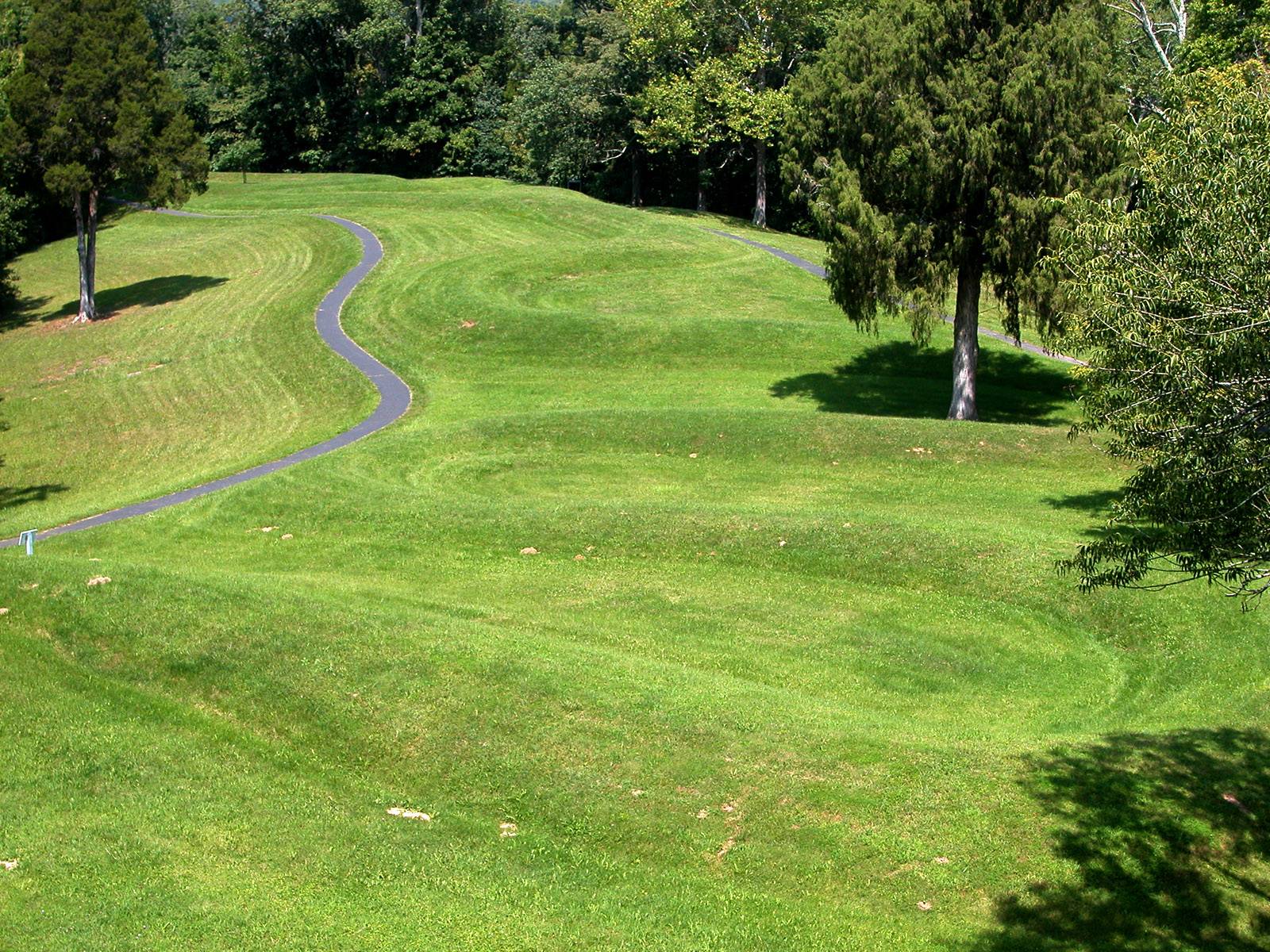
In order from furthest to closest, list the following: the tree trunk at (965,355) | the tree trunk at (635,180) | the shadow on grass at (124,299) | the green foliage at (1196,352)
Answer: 1. the tree trunk at (635,180)
2. the shadow on grass at (124,299)
3. the tree trunk at (965,355)
4. the green foliage at (1196,352)

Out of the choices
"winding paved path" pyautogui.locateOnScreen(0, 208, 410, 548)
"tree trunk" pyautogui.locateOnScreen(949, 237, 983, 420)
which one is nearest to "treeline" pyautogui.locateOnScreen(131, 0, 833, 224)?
"winding paved path" pyautogui.locateOnScreen(0, 208, 410, 548)

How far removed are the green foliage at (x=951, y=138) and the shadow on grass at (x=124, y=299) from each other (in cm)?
3407

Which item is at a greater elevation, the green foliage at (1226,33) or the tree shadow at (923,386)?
the green foliage at (1226,33)

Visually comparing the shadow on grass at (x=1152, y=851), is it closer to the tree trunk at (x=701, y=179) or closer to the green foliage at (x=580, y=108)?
the green foliage at (x=580, y=108)

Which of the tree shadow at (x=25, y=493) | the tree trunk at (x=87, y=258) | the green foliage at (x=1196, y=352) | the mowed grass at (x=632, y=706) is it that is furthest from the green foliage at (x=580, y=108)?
the green foliage at (x=1196, y=352)

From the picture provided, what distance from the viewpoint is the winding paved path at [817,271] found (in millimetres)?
42188

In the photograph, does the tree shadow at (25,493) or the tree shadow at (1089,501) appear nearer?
the tree shadow at (1089,501)

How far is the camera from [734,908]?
11773 mm

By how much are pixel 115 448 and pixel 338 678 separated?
24.0 m

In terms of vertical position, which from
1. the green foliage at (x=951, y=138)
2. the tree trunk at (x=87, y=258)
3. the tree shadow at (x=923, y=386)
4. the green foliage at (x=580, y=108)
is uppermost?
the green foliage at (x=580, y=108)

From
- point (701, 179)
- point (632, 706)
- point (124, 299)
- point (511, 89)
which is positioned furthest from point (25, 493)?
point (511, 89)

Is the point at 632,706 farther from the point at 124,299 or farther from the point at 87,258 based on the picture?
the point at 124,299

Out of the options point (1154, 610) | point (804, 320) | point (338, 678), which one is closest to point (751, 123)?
point (804, 320)

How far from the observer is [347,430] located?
34906mm
